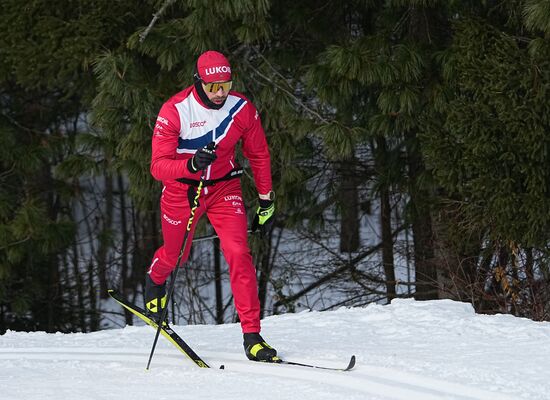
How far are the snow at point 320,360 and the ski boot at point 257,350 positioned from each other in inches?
2.5

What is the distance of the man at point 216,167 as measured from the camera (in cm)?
662

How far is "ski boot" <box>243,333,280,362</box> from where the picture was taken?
264 inches

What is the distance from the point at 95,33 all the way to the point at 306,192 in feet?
9.30

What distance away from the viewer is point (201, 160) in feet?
20.9

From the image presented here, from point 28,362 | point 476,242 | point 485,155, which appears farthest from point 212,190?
point 476,242

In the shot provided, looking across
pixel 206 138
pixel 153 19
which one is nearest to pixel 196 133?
pixel 206 138

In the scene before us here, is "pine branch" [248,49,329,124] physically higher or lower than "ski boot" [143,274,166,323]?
higher

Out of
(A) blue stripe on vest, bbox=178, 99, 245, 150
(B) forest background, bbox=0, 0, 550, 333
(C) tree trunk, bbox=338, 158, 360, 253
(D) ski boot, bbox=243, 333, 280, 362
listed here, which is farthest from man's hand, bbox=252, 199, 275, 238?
(C) tree trunk, bbox=338, 158, 360, 253

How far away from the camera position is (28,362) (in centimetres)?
698

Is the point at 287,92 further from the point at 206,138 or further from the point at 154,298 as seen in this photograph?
the point at 206,138

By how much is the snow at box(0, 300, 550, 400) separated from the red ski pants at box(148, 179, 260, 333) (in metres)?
0.38

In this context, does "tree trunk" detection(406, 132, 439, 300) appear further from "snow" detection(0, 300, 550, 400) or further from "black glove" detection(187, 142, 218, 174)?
"black glove" detection(187, 142, 218, 174)

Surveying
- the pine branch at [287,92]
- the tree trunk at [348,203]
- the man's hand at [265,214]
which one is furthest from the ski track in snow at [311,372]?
the tree trunk at [348,203]

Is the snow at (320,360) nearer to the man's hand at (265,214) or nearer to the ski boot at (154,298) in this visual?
the ski boot at (154,298)
